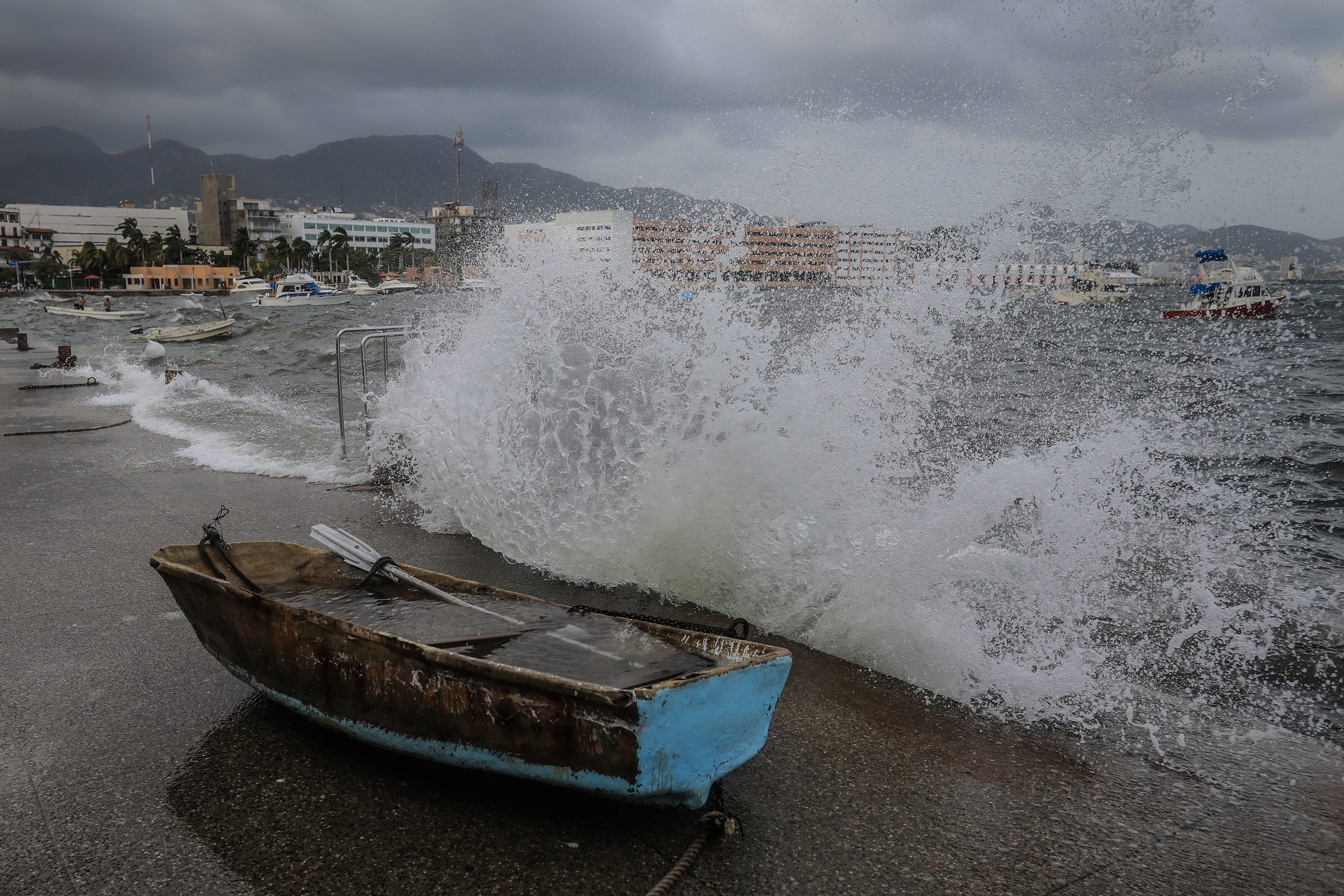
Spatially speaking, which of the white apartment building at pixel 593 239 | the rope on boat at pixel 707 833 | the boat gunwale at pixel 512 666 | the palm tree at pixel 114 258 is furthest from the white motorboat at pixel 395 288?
the rope on boat at pixel 707 833

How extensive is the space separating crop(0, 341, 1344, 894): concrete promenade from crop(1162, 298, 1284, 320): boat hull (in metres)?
53.6

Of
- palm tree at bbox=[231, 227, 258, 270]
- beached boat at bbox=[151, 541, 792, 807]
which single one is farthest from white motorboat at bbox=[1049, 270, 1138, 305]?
palm tree at bbox=[231, 227, 258, 270]

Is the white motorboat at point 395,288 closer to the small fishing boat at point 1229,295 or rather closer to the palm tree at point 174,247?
the palm tree at point 174,247

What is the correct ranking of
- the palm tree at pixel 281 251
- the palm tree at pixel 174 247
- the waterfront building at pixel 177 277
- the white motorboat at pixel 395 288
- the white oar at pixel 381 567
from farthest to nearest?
the palm tree at pixel 174 247 < the palm tree at pixel 281 251 < the waterfront building at pixel 177 277 < the white motorboat at pixel 395 288 < the white oar at pixel 381 567

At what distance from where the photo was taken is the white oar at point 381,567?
4.11 metres

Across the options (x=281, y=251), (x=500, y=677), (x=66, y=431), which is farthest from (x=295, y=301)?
(x=500, y=677)

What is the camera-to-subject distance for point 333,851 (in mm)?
3137

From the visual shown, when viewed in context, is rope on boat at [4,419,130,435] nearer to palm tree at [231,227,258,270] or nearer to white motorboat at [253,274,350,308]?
white motorboat at [253,274,350,308]

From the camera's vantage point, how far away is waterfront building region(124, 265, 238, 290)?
11869 cm

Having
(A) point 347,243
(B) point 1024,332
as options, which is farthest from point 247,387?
(A) point 347,243

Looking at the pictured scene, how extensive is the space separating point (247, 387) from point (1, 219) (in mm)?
154043

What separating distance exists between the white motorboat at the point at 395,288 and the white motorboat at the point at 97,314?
4139 cm

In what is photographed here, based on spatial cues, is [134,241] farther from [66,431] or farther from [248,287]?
[66,431]

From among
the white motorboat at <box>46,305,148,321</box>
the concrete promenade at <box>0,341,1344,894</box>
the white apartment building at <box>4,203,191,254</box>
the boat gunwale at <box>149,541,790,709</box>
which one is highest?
the white apartment building at <box>4,203,191,254</box>
